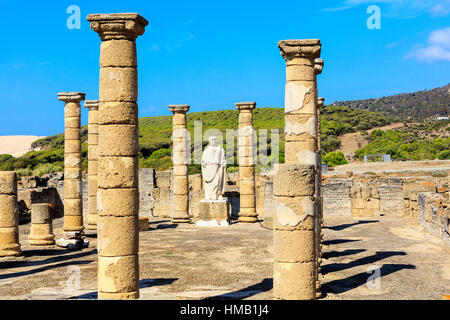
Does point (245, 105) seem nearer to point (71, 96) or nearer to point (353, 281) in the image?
point (71, 96)

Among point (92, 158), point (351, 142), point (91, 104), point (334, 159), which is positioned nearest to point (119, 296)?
point (92, 158)

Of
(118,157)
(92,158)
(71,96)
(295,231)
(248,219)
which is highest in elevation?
(71,96)

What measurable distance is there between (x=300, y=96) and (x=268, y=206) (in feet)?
43.9

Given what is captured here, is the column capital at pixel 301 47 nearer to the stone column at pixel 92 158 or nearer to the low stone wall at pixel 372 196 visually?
the stone column at pixel 92 158

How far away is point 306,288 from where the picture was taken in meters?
8.50

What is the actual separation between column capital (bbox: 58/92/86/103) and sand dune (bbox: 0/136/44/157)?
60.1 m

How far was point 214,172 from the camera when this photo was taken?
65.5 feet

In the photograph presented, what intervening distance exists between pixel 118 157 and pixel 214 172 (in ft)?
37.6

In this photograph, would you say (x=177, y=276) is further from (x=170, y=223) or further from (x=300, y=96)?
(x=170, y=223)

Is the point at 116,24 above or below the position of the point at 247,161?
above

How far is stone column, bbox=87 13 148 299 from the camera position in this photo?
8.45m
